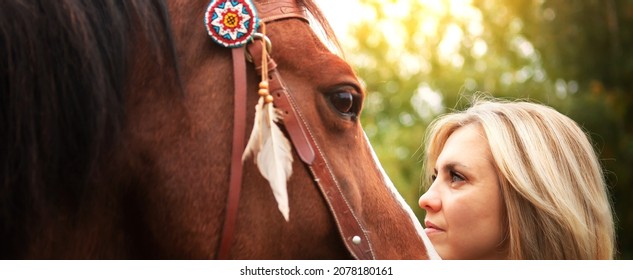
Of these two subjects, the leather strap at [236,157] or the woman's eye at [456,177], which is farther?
the woman's eye at [456,177]

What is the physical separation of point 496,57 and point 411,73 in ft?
6.93

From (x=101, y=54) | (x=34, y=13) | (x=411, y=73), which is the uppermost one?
(x=34, y=13)

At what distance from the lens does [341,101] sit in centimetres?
216

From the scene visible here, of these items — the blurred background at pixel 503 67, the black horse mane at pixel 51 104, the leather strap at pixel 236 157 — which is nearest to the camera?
the black horse mane at pixel 51 104

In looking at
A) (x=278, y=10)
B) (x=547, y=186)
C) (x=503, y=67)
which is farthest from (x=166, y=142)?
(x=503, y=67)

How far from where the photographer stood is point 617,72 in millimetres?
11625

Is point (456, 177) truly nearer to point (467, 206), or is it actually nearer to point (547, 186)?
point (467, 206)

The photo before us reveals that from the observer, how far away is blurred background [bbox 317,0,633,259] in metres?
10.9

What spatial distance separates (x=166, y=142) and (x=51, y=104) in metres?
0.34

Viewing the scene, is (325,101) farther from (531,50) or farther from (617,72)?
→ (531,50)

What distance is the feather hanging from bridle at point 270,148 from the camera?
198cm

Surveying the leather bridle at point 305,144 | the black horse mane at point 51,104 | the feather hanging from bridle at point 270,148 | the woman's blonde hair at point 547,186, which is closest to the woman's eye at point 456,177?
the woman's blonde hair at point 547,186

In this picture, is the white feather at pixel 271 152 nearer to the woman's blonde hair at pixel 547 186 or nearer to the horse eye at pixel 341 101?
the horse eye at pixel 341 101
